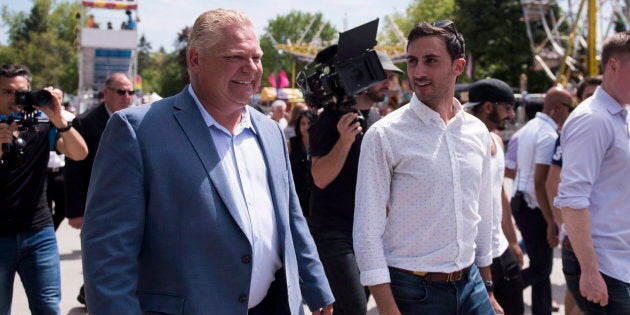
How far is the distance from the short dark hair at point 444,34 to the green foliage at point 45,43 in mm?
79197

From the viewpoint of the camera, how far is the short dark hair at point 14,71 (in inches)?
182

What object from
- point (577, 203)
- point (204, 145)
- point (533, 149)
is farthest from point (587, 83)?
point (204, 145)

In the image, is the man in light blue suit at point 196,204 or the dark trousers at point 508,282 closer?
the man in light blue suit at point 196,204

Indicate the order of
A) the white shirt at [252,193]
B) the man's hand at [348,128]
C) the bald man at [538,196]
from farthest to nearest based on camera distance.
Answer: the bald man at [538,196], the man's hand at [348,128], the white shirt at [252,193]

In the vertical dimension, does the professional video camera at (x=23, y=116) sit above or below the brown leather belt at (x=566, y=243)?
above

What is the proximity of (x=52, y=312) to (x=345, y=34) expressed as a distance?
235cm

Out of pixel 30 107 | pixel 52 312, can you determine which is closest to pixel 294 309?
pixel 52 312

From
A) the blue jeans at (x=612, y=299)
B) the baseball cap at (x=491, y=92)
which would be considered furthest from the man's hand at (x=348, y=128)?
the blue jeans at (x=612, y=299)

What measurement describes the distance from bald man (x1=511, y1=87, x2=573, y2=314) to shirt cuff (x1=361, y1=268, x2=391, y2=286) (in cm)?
321

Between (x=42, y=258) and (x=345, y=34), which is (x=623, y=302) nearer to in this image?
(x=345, y=34)

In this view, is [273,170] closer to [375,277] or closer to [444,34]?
[375,277]

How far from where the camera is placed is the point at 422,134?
316 centimetres

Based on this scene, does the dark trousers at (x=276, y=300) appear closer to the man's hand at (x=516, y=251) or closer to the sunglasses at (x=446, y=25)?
the sunglasses at (x=446, y=25)

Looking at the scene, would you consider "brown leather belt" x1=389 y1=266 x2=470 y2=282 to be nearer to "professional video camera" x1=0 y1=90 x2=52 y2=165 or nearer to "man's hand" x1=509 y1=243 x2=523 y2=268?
"man's hand" x1=509 y1=243 x2=523 y2=268
